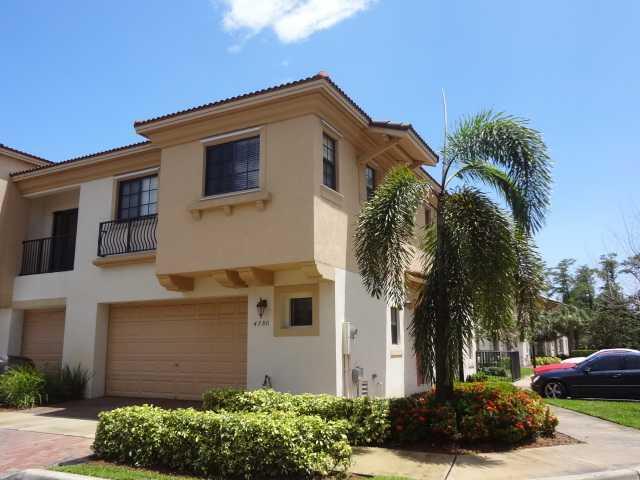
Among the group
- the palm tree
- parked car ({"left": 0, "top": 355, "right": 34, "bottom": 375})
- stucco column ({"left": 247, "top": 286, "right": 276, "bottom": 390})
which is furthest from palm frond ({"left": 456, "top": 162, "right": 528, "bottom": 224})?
parked car ({"left": 0, "top": 355, "right": 34, "bottom": 375})

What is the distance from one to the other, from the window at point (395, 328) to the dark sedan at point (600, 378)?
5234 millimetres

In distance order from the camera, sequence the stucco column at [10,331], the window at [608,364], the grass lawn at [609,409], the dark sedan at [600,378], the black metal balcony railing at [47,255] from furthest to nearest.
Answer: the black metal balcony railing at [47,255], the stucco column at [10,331], the window at [608,364], the dark sedan at [600,378], the grass lawn at [609,409]

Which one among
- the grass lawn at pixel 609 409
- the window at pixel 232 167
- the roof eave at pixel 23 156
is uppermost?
the roof eave at pixel 23 156

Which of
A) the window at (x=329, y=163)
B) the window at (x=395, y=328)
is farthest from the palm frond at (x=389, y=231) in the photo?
the window at (x=395, y=328)

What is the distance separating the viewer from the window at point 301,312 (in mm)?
11703

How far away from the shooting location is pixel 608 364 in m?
15.4

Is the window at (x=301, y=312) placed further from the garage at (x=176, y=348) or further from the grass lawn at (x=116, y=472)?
the grass lawn at (x=116, y=472)

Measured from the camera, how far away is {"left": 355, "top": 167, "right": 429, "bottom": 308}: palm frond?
Answer: 8852 millimetres

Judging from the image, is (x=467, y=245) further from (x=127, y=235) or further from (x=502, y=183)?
(x=127, y=235)

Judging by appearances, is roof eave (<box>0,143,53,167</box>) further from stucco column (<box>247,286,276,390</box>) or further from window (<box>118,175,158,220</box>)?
stucco column (<box>247,286,276,390</box>)

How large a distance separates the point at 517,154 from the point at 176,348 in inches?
379

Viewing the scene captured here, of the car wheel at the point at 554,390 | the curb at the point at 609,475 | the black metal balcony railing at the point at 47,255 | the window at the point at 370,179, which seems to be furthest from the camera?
the black metal balcony railing at the point at 47,255

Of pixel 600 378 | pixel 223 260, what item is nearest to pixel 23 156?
pixel 223 260

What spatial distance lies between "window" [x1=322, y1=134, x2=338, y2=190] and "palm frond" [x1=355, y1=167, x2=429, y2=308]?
8.76ft
